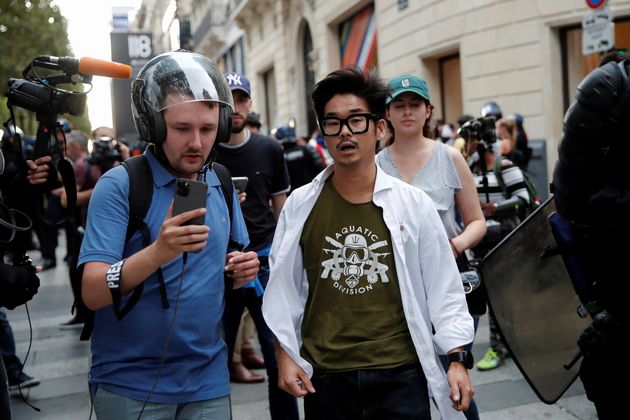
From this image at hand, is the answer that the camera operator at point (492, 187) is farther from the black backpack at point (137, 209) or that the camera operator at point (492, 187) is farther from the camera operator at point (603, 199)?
the black backpack at point (137, 209)

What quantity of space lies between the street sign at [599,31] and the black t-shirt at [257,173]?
14.6ft

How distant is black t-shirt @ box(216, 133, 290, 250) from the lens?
4223 millimetres

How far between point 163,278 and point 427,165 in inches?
67.7

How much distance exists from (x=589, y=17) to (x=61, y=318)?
6.67 meters

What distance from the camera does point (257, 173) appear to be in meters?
4.25

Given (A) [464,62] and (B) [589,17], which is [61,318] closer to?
(B) [589,17]

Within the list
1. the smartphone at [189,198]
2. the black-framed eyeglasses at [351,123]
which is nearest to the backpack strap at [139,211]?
the smartphone at [189,198]

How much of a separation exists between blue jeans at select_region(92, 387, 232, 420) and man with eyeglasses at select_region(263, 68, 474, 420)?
11.4 inches

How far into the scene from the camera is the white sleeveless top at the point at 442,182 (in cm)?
328

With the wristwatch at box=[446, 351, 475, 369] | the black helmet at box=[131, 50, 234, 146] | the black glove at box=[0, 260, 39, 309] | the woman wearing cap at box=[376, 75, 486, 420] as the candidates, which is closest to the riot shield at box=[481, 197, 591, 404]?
the woman wearing cap at box=[376, 75, 486, 420]

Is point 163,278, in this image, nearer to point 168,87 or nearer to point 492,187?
point 168,87

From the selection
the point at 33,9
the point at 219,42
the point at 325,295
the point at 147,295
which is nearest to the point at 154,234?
the point at 147,295

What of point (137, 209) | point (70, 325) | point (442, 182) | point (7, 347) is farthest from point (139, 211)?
point (70, 325)

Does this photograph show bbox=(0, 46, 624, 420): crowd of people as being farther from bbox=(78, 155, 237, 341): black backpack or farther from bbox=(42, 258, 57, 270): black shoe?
bbox=(42, 258, 57, 270): black shoe
